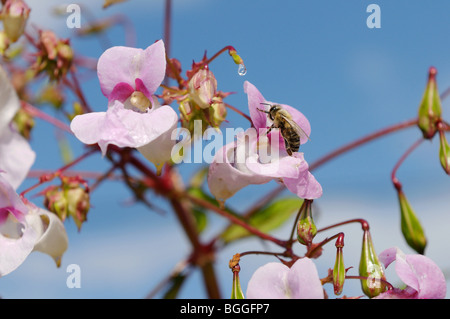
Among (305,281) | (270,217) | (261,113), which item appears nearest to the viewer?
(305,281)

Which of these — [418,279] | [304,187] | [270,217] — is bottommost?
[270,217]

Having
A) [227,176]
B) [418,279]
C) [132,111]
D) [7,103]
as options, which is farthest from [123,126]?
[418,279]

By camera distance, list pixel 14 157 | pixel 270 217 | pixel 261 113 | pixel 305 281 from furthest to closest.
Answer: pixel 270 217 → pixel 14 157 → pixel 261 113 → pixel 305 281

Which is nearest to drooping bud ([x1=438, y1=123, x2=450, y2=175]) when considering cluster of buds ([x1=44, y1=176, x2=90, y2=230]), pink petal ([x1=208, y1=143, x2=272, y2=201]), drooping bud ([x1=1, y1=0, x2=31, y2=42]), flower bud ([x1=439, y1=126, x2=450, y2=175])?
flower bud ([x1=439, y1=126, x2=450, y2=175])

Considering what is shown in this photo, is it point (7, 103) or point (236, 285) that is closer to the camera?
point (236, 285)

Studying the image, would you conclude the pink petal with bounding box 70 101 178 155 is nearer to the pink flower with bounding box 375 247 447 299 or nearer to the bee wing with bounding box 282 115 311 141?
the bee wing with bounding box 282 115 311 141

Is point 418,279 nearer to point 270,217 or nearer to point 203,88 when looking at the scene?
point 203,88
